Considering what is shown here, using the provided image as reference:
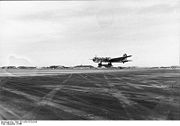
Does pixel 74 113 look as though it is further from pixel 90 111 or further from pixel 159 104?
pixel 159 104

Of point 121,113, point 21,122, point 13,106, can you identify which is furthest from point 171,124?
point 13,106

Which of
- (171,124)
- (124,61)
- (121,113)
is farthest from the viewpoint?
(124,61)

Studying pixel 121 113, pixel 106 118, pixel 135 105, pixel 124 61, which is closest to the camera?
pixel 106 118

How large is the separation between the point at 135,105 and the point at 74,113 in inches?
135

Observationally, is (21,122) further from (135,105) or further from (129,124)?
(135,105)

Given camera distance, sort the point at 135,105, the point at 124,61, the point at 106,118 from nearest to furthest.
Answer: the point at 106,118
the point at 135,105
the point at 124,61

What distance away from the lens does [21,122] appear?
390 inches

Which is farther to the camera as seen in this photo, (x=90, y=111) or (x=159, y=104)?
(x=159, y=104)

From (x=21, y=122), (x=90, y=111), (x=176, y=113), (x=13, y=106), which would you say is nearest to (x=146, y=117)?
(x=176, y=113)

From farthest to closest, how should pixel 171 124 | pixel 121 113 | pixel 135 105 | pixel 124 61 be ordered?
1. pixel 124 61
2. pixel 135 105
3. pixel 121 113
4. pixel 171 124

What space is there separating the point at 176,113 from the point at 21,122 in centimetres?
679

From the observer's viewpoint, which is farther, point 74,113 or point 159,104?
point 159,104

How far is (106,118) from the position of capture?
33.8 feet

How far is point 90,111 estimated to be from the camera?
37.6 ft
